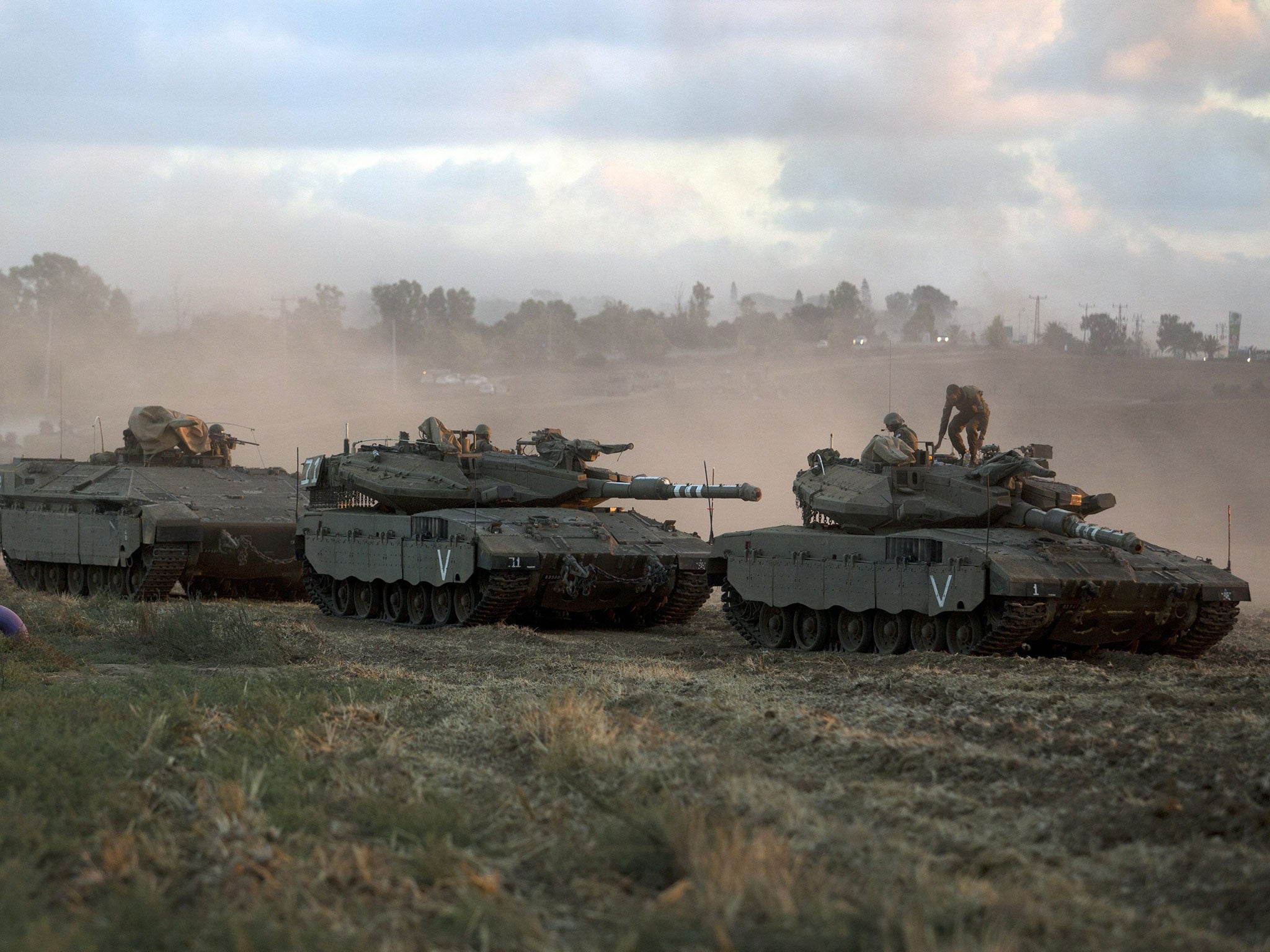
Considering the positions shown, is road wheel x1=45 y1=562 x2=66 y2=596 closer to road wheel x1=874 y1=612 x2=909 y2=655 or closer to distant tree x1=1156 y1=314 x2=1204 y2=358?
road wheel x1=874 y1=612 x2=909 y2=655

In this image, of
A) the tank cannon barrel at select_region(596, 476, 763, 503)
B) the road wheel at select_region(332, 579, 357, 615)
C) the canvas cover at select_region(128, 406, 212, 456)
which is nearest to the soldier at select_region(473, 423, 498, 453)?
the tank cannon barrel at select_region(596, 476, 763, 503)

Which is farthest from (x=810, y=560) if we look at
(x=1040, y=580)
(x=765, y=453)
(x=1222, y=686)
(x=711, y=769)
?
(x=765, y=453)

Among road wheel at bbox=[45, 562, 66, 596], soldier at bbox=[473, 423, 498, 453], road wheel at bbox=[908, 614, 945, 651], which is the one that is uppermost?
soldier at bbox=[473, 423, 498, 453]

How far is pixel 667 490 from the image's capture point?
2041 centimetres

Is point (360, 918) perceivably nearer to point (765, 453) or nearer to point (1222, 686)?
point (1222, 686)

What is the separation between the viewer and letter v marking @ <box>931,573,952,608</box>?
15.7 meters

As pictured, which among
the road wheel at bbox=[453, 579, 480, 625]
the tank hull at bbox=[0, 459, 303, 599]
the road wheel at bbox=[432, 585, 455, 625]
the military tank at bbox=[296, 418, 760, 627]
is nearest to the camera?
the military tank at bbox=[296, 418, 760, 627]

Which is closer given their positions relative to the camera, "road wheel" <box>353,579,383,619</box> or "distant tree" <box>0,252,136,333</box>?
"road wheel" <box>353,579,383,619</box>

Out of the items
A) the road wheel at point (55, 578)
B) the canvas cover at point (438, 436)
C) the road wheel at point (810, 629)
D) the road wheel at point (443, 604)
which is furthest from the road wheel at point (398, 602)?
the road wheel at point (55, 578)

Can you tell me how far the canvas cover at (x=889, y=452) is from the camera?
17.6 meters

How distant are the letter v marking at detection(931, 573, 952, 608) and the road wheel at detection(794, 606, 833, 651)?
1.97m

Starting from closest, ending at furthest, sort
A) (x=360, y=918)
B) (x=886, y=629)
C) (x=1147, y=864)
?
(x=360, y=918) < (x=1147, y=864) < (x=886, y=629)

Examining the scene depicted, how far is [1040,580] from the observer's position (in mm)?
14984

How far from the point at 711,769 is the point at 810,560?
8718mm
